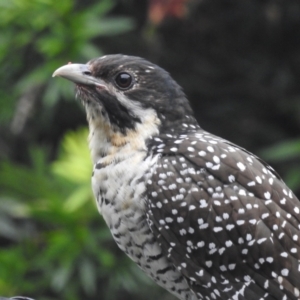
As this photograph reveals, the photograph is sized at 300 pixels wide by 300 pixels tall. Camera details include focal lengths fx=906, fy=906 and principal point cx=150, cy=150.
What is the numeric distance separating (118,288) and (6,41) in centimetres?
176

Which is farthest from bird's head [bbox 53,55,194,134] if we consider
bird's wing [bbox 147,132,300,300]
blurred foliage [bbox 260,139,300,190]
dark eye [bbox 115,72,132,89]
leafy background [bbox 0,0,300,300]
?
blurred foliage [bbox 260,139,300,190]

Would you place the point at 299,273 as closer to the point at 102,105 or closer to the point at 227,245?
the point at 227,245

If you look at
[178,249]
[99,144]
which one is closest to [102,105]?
[99,144]

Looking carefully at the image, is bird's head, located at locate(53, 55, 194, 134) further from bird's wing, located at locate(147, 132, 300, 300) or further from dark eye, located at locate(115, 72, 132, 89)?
bird's wing, located at locate(147, 132, 300, 300)

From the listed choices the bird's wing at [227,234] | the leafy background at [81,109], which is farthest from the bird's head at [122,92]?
the leafy background at [81,109]

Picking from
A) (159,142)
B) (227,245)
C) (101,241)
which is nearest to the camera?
(227,245)

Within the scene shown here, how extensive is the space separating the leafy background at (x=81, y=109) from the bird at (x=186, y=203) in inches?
71.0

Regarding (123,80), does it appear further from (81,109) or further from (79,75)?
(81,109)

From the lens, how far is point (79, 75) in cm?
372

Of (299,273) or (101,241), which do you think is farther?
(101,241)

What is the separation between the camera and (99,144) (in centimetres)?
377

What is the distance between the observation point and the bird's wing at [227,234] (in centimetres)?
347

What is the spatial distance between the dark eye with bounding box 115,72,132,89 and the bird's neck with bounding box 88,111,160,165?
144mm

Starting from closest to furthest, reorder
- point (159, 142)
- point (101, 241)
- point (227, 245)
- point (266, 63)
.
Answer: point (227, 245), point (159, 142), point (101, 241), point (266, 63)
